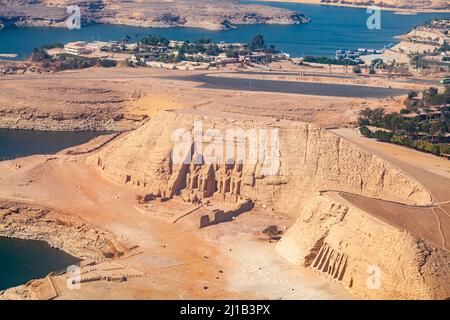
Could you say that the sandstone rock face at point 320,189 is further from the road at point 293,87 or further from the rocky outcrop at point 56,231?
the road at point 293,87

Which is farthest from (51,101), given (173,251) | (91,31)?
(91,31)

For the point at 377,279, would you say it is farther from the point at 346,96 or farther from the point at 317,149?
the point at 346,96

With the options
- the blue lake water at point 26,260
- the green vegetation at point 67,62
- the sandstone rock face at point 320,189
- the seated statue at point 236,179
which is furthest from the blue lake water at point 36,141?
the green vegetation at point 67,62

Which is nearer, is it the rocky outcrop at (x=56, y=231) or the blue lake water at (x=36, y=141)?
the rocky outcrop at (x=56, y=231)

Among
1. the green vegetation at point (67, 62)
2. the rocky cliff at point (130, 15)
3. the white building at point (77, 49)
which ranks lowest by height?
the green vegetation at point (67, 62)

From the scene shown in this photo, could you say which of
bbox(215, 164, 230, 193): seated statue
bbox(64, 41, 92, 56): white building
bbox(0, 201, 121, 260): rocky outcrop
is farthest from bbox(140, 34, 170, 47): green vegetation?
bbox(215, 164, 230, 193): seated statue

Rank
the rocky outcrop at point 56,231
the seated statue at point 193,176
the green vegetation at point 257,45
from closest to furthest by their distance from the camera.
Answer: the rocky outcrop at point 56,231 → the seated statue at point 193,176 → the green vegetation at point 257,45

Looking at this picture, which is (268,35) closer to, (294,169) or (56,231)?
(294,169)
